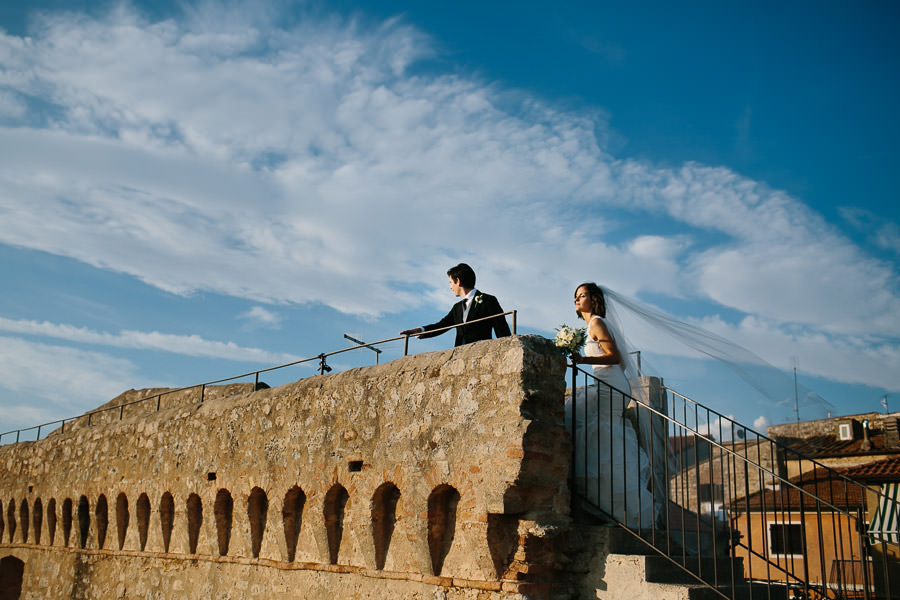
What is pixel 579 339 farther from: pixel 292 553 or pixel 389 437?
pixel 292 553

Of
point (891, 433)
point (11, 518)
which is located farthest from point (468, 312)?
point (891, 433)

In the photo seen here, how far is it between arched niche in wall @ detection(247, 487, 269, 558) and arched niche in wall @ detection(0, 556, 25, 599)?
→ 10913 millimetres

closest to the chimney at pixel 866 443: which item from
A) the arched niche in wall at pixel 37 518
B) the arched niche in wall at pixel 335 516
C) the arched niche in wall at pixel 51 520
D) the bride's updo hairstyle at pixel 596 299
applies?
the bride's updo hairstyle at pixel 596 299

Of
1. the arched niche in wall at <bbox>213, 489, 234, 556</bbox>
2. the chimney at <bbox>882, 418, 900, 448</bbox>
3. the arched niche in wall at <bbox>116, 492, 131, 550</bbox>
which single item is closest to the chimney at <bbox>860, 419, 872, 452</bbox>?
the chimney at <bbox>882, 418, 900, 448</bbox>

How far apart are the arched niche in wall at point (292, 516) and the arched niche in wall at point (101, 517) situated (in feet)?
21.1

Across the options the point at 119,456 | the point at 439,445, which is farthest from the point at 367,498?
the point at 119,456

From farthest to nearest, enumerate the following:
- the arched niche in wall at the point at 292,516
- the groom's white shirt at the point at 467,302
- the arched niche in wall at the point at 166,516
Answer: the arched niche in wall at the point at 166,516 → the arched niche in wall at the point at 292,516 → the groom's white shirt at the point at 467,302

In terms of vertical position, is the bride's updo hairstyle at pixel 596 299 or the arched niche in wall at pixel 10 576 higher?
the bride's updo hairstyle at pixel 596 299

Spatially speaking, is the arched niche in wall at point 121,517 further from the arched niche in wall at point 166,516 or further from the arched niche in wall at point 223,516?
the arched niche in wall at point 223,516

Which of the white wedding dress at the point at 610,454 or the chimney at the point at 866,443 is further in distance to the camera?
the chimney at the point at 866,443

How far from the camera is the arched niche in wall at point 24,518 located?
655 inches

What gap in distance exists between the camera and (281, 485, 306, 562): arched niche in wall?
8805 mm

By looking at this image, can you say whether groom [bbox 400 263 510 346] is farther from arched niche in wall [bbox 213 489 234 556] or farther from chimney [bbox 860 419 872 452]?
chimney [bbox 860 419 872 452]

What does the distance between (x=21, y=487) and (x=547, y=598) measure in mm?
15471
